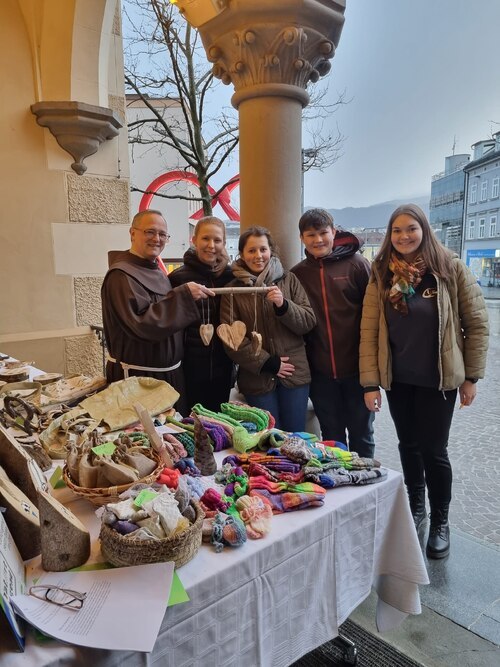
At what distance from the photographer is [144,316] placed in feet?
6.32

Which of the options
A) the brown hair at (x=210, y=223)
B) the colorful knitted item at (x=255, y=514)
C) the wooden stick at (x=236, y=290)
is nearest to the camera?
the colorful knitted item at (x=255, y=514)

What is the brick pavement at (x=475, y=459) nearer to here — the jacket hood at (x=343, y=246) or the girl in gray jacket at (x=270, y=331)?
the girl in gray jacket at (x=270, y=331)

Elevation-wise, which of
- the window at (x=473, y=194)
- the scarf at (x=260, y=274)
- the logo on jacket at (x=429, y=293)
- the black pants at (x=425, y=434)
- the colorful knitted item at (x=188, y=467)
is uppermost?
the window at (x=473, y=194)

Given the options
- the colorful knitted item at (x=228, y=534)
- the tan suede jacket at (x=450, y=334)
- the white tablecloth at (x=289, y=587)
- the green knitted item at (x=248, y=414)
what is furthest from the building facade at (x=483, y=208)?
the colorful knitted item at (x=228, y=534)

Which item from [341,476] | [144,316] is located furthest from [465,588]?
[144,316]

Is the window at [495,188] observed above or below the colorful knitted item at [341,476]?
above

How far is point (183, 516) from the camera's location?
3.08ft

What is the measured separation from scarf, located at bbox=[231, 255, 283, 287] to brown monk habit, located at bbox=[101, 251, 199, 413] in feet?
0.85

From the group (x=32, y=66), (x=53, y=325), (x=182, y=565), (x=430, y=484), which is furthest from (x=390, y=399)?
(x=32, y=66)

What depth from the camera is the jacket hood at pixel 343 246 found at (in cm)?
217

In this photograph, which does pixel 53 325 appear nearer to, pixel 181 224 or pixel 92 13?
pixel 92 13

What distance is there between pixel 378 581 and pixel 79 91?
11.6 feet

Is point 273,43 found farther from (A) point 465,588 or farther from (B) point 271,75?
(A) point 465,588

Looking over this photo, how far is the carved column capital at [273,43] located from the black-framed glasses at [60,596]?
7.72ft
